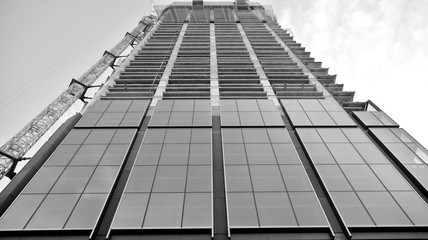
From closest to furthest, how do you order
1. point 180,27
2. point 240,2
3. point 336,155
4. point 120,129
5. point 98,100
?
point 336,155 < point 120,129 < point 98,100 < point 180,27 < point 240,2

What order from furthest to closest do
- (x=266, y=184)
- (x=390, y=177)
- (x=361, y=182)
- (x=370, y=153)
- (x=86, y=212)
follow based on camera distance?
1. (x=370, y=153)
2. (x=390, y=177)
3. (x=361, y=182)
4. (x=266, y=184)
5. (x=86, y=212)

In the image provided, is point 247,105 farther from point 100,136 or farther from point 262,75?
point 100,136

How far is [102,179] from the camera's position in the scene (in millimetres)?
16375

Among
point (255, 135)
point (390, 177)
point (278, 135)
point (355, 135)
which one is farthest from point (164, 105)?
point (390, 177)

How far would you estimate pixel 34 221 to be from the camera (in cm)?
1364

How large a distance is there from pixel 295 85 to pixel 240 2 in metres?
52.4

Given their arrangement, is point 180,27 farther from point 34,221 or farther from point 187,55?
point 34,221

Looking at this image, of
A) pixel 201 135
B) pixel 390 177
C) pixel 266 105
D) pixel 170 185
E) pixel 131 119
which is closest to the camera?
pixel 170 185

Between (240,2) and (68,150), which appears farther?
(240,2)

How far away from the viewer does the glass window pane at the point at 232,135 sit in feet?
65.2

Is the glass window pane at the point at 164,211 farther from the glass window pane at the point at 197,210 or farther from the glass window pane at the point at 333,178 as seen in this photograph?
the glass window pane at the point at 333,178

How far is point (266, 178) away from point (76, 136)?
45.2 feet

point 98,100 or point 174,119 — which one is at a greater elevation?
point 98,100

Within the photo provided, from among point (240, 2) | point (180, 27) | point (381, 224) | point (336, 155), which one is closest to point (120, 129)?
point (336, 155)
